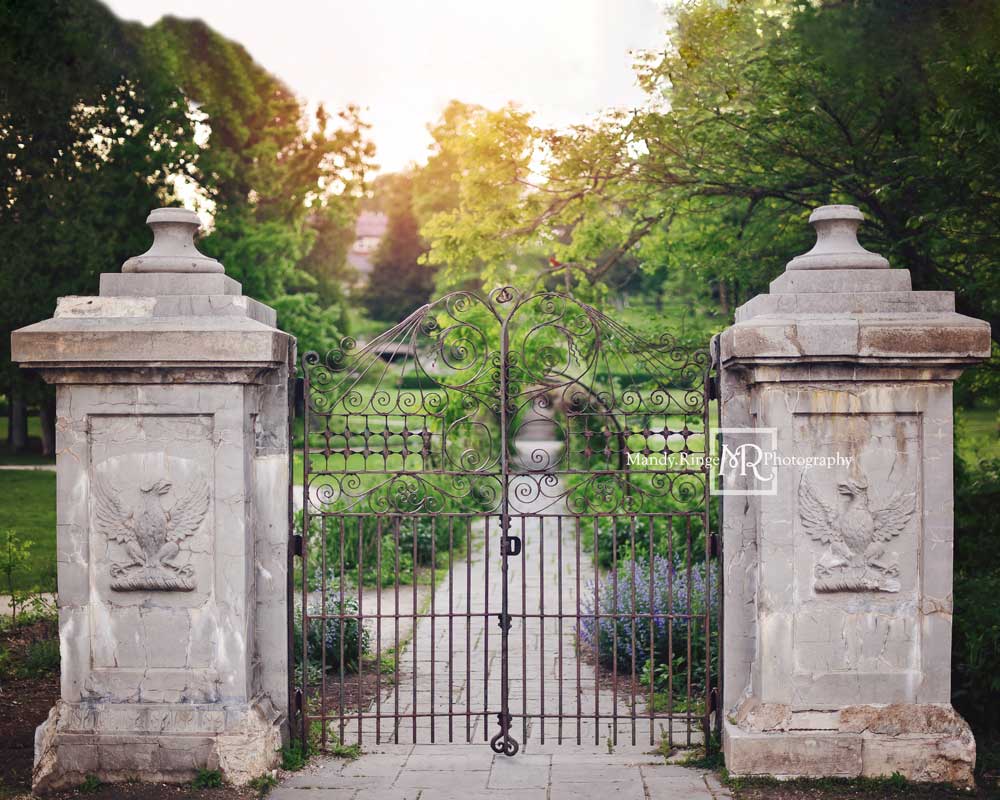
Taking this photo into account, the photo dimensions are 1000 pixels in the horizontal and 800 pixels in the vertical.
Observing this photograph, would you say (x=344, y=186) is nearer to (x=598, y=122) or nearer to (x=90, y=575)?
(x=598, y=122)

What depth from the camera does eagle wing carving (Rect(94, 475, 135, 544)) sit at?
18.0 ft

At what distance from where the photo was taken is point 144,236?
679 inches

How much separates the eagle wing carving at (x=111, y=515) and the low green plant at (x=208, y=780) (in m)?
1.32

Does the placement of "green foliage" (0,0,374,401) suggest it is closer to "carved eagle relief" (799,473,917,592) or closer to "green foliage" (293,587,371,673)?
"green foliage" (293,587,371,673)

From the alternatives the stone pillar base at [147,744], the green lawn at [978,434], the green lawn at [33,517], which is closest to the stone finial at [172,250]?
the stone pillar base at [147,744]

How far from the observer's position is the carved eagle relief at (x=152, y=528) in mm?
5496

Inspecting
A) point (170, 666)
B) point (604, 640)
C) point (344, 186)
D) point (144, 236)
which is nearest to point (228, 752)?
point (170, 666)

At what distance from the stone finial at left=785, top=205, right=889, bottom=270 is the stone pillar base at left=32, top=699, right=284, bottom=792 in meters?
4.04

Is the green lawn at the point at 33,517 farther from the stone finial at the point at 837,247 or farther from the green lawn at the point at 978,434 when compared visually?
the green lawn at the point at 978,434

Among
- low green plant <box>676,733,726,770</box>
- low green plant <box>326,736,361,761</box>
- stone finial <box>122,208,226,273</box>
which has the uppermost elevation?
stone finial <box>122,208,226,273</box>

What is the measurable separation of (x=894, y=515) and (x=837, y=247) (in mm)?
1541

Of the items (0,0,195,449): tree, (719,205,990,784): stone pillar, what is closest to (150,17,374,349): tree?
(0,0,195,449): tree

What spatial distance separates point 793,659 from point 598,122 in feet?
23.0

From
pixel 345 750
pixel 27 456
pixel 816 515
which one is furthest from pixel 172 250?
pixel 27 456
